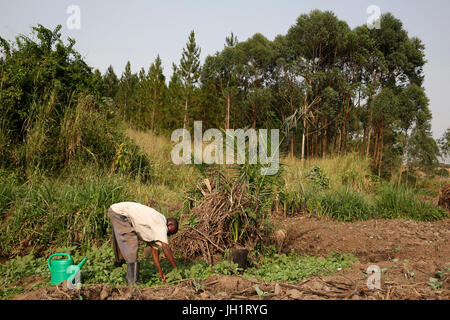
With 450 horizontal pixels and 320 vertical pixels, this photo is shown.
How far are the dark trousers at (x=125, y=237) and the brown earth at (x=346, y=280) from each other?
2.01ft

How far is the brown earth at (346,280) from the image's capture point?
2.92 metres

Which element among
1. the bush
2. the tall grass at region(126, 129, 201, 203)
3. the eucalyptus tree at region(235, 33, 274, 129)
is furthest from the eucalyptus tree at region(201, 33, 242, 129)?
the bush

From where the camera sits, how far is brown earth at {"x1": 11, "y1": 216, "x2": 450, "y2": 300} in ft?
9.59

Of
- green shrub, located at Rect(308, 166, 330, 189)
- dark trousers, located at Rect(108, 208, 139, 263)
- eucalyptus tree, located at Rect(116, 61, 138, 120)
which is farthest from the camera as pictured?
eucalyptus tree, located at Rect(116, 61, 138, 120)

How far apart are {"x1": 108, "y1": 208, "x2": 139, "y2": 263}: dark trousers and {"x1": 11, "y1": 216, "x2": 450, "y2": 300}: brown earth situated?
2.01 ft

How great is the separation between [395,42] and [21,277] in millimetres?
20951

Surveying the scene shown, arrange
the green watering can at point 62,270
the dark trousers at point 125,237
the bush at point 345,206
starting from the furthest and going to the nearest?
A: the bush at point 345,206
the dark trousers at point 125,237
the green watering can at point 62,270

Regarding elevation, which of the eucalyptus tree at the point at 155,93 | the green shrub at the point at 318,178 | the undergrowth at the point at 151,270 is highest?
the eucalyptus tree at the point at 155,93

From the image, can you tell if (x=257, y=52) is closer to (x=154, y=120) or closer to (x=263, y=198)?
(x=154, y=120)

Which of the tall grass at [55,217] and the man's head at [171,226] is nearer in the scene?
the man's head at [171,226]

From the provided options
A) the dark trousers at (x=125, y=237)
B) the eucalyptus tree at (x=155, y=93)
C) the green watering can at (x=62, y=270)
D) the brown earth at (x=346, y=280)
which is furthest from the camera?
the eucalyptus tree at (x=155, y=93)

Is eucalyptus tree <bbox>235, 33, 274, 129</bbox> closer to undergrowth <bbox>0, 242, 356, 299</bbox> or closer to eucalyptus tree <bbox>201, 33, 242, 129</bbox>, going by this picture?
eucalyptus tree <bbox>201, 33, 242, 129</bbox>

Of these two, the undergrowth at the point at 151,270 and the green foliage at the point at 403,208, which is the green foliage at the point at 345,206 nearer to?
the green foliage at the point at 403,208

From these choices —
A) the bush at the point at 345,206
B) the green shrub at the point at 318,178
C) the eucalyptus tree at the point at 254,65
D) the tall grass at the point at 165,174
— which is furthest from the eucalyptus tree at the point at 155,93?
the bush at the point at 345,206
